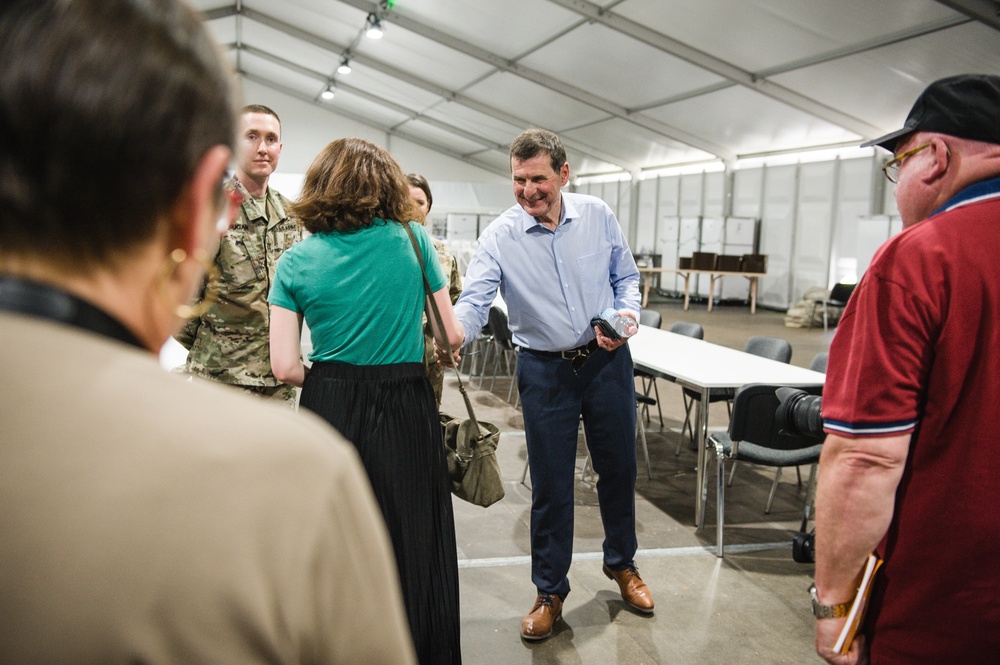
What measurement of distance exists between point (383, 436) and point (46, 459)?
1448 mm

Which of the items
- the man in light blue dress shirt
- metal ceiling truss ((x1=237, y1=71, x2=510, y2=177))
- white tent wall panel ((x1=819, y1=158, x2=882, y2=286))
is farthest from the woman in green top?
metal ceiling truss ((x1=237, y1=71, x2=510, y2=177))

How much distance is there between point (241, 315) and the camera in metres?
A: 2.33

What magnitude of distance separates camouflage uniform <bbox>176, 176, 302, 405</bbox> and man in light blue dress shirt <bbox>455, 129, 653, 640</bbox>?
659 millimetres

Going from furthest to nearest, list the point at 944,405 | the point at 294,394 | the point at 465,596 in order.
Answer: the point at 465,596 → the point at 294,394 → the point at 944,405

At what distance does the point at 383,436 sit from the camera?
6.03ft

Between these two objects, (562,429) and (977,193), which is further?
(562,429)

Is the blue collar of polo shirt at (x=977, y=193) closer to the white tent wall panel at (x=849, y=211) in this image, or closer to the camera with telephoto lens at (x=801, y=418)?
the camera with telephoto lens at (x=801, y=418)

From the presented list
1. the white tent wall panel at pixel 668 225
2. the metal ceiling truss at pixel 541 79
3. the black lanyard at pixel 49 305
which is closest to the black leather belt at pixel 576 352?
the black lanyard at pixel 49 305

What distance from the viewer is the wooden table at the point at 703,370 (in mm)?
3555

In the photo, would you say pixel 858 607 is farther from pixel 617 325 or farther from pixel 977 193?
pixel 617 325

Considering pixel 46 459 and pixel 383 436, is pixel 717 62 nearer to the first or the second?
pixel 383 436

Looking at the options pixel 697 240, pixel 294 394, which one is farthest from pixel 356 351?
pixel 697 240

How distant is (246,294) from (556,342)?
1042 millimetres

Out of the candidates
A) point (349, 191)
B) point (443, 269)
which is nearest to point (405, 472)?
point (349, 191)
